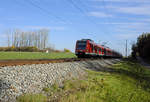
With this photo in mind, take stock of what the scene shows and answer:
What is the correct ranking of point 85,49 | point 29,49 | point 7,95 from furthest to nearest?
1. point 29,49
2. point 85,49
3. point 7,95

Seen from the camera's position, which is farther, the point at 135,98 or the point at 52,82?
the point at 135,98

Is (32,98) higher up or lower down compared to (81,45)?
lower down

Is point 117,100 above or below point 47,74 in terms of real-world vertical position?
below

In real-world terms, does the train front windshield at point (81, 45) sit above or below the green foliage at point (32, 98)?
above

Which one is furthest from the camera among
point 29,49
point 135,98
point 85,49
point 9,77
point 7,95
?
point 29,49

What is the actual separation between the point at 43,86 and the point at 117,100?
3.16 meters

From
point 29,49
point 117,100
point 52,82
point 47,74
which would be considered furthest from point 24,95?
point 29,49

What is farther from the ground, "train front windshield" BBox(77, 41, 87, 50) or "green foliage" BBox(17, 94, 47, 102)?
"train front windshield" BBox(77, 41, 87, 50)

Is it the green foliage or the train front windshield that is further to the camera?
the train front windshield

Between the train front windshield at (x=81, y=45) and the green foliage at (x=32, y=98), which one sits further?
the train front windshield at (x=81, y=45)

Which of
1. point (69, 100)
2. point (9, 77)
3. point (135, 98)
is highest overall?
point (9, 77)

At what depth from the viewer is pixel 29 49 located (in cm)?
5803

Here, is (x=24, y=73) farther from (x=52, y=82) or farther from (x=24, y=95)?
(x=24, y=95)

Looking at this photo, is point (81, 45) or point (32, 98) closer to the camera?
point (32, 98)
